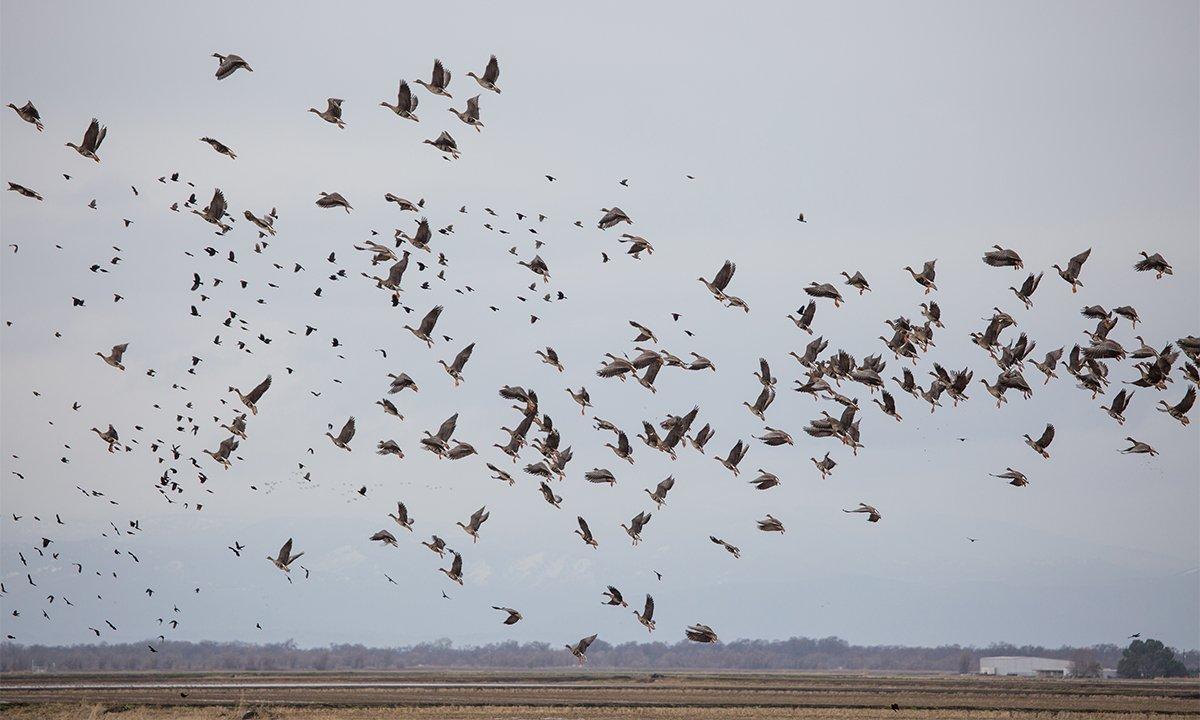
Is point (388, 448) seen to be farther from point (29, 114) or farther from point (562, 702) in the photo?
point (562, 702)

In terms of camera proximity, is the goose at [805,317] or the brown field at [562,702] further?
the brown field at [562,702]

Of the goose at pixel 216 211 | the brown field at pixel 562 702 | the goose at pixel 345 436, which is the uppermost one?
the goose at pixel 216 211

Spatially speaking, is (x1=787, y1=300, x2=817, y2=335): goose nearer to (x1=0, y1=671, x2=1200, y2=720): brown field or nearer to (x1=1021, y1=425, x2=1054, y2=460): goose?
(x1=1021, y1=425, x2=1054, y2=460): goose

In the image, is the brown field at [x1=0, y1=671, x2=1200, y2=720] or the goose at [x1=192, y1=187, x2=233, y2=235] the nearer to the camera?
the goose at [x1=192, y1=187, x2=233, y2=235]

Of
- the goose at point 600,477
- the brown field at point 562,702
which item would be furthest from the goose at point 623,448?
the brown field at point 562,702

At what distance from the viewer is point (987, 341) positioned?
42.8m

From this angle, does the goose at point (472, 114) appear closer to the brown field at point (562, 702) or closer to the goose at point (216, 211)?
the goose at point (216, 211)

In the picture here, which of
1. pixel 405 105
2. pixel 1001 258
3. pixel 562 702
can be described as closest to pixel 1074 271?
pixel 1001 258

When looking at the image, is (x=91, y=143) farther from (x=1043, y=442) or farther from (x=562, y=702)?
(x=562, y=702)

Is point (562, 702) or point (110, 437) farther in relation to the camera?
point (562, 702)

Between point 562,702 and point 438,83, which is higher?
point 438,83

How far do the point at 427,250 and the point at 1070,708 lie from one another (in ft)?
202

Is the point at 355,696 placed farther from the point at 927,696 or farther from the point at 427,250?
the point at 427,250

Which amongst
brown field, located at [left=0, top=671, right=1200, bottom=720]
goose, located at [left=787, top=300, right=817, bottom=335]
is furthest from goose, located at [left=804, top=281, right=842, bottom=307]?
brown field, located at [left=0, top=671, right=1200, bottom=720]
